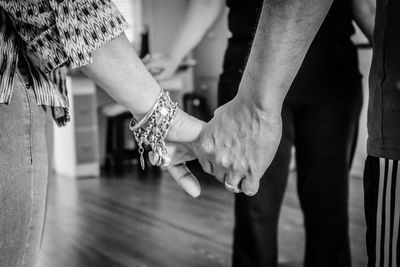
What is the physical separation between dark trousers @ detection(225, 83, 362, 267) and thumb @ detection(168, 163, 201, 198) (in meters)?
0.41

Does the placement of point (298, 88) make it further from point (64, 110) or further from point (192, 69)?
point (192, 69)

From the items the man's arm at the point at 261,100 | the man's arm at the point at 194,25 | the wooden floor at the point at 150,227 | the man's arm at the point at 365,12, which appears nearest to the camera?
the man's arm at the point at 261,100

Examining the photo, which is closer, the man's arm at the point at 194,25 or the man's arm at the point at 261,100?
the man's arm at the point at 261,100

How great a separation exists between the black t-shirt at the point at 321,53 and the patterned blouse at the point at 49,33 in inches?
23.5

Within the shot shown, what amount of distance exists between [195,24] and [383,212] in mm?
971

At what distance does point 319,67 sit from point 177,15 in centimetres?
464

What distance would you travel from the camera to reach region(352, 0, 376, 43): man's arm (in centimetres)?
126

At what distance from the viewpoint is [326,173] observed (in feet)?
4.70

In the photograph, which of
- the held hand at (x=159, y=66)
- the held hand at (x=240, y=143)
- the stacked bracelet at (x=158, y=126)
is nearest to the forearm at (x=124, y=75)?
the stacked bracelet at (x=158, y=126)

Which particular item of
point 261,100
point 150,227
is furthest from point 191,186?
point 150,227

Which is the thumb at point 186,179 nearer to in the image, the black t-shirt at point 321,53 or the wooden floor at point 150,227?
the black t-shirt at point 321,53

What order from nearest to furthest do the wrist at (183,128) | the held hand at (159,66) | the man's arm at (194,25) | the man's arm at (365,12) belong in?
the wrist at (183,128) → the man's arm at (365,12) → the held hand at (159,66) → the man's arm at (194,25)

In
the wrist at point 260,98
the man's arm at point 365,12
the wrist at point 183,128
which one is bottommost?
the wrist at point 183,128

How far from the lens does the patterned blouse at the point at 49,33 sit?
2.38ft
